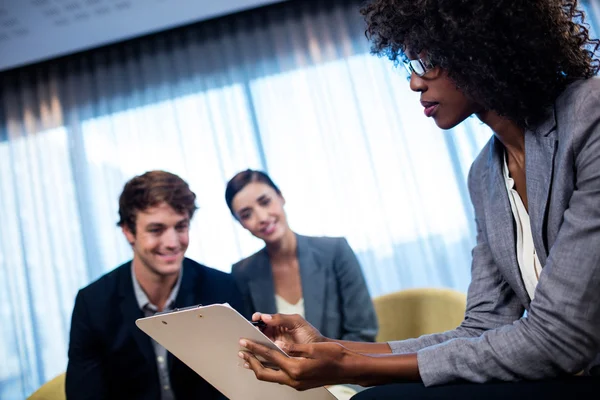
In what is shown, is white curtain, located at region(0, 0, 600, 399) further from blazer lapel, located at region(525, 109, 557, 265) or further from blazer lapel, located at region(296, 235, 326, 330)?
blazer lapel, located at region(525, 109, 557, 265)

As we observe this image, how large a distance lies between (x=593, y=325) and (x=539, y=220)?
0.71 ft

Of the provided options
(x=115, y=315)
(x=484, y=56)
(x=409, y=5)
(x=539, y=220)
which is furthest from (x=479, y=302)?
(x=115, y=315)

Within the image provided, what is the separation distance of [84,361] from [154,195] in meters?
0.65

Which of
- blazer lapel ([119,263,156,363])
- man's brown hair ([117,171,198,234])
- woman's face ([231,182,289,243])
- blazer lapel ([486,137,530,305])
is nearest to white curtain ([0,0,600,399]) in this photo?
woman's face ([231,182,289,243])

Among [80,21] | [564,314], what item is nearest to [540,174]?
[564,314]

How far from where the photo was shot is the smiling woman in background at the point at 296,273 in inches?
96.7

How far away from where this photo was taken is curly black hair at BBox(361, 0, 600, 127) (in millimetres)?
1154

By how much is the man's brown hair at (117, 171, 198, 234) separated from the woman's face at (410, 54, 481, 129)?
1.25 metres

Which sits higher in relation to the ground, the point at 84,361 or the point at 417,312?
the point at 84,361

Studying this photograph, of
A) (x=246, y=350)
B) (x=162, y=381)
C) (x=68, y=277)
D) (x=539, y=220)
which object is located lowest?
(x=162, y=381)

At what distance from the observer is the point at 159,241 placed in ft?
7.47

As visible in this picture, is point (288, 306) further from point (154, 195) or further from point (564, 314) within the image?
point (564, 314)

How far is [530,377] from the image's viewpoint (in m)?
1.03

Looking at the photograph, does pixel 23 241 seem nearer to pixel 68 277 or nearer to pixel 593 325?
pixel 68 277
